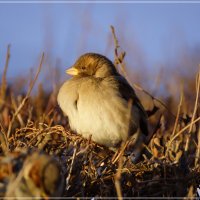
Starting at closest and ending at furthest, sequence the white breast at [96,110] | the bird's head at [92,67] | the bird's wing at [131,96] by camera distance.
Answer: the white breast at [96,110]
the bird's wing at [131,96]
the bird's head at [92,67]

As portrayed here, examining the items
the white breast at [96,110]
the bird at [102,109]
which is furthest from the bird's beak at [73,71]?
the white breast at [96,110]

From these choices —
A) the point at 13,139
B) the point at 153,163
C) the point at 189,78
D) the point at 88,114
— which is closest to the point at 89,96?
the point at 88,114

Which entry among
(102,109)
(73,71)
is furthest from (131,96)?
(73,71)

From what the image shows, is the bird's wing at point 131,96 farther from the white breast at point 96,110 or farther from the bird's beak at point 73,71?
the bird's beak at point 73,71

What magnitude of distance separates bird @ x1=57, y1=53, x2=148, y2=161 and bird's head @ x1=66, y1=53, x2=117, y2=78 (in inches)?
3.7

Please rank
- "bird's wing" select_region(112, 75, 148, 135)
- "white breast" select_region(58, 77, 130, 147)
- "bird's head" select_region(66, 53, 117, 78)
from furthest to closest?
"bird's head" select_region(66, 53, 117, 78) < "bird's wing" select_region(112, 75, 148, 135) < "white breast" select_region(58, 77, 130, 147)

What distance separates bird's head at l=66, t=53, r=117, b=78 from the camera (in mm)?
5004

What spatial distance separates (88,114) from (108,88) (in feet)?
0.99

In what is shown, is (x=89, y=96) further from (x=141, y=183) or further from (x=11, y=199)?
(x=11, y=199)

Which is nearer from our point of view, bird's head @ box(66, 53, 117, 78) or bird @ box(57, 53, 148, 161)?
bird @ box(57, 53, 148, 161)

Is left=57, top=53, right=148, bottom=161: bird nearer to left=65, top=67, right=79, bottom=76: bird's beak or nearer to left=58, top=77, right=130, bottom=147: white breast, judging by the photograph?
left=58, top=77, right=130, bottom=147: white breast

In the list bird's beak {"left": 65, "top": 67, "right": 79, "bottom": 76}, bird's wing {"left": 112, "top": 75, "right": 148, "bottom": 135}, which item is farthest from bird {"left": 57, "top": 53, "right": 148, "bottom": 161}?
bird's beak {"left": 65, "top": 67, "right": 79, "bottom": 76}

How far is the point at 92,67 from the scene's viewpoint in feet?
16.5

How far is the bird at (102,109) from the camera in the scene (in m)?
4.54
